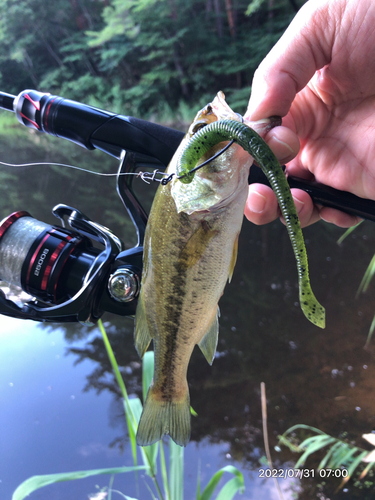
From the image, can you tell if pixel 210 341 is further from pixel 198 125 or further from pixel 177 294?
pixel 198 125

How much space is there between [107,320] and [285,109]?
11.9ft

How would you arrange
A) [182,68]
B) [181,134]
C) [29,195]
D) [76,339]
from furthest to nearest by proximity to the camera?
[182,68] → [29,195] → [76,339] → [181,134]

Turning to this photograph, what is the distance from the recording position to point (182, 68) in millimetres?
13672

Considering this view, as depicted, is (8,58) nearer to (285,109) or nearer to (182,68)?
(182,68)

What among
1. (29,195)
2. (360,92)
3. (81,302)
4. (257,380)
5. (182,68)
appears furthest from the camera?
(182,68)

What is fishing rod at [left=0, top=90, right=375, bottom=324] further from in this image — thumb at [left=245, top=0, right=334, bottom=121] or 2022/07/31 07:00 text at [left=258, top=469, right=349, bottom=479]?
2022/07/31 07:00 text at [left=258, top=469, right=349, bottom=479]

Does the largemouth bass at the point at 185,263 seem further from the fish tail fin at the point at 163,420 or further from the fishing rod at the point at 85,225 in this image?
the fishing rod at the point at 85,225

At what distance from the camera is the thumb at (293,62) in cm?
113

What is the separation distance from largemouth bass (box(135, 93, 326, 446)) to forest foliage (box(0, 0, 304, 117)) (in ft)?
34.4

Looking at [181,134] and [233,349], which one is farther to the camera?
[233,349]

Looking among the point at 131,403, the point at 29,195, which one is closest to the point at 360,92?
the point at 131,403

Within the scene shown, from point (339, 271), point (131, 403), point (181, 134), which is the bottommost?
point (339, 271)

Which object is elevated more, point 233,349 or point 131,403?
point 131,403

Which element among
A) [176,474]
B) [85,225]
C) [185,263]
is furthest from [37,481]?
[185,263]
